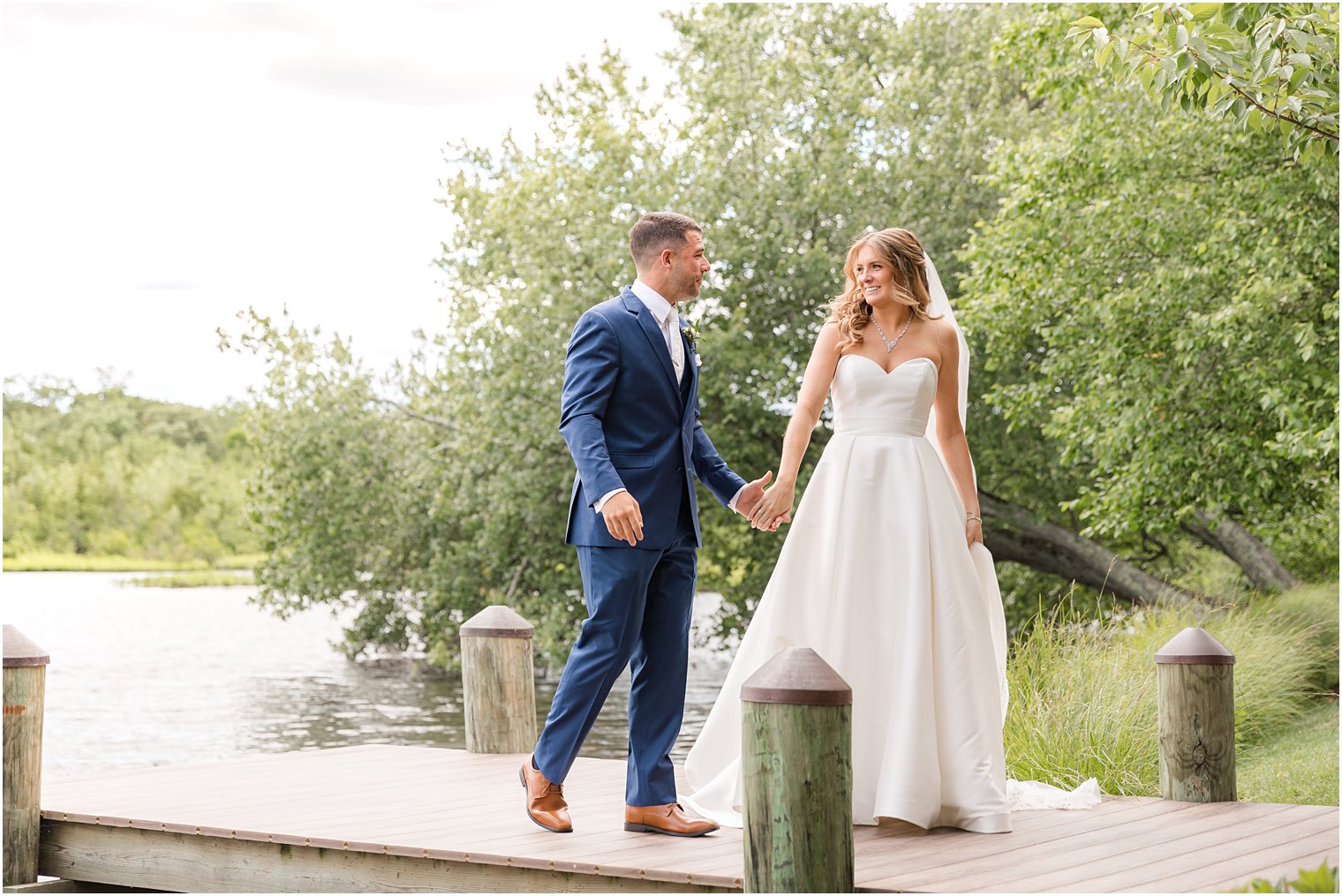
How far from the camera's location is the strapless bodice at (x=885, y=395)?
15.0 feet

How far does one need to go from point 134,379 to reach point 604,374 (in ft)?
234

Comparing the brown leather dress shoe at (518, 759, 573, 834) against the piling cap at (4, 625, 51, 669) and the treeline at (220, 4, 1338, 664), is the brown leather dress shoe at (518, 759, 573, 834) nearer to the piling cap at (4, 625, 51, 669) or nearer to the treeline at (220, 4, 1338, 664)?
the piling cap at (4, 625, 51, 669)

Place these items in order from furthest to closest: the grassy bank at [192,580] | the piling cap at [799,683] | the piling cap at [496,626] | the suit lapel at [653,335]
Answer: the grassy bank at [192,580] < the piling cap at [496,626] < the suit lapel at [653,335] < the piling cap at [799,683]

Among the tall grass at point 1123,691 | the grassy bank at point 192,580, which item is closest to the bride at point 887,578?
the tall grass at point 1123,691

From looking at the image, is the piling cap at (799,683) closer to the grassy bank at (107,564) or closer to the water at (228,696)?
the water at (228,696)

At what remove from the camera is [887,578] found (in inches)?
178

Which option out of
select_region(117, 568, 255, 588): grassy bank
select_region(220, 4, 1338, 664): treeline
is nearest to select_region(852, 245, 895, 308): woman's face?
select_region(220, 4, 1338, 664): treeline

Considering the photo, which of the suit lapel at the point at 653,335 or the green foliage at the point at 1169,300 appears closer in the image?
the suit lapel at the point at 653,335

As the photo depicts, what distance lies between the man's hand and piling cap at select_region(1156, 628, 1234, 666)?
2389 mm

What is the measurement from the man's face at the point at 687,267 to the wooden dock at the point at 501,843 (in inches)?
68.9

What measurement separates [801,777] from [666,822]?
116 cm

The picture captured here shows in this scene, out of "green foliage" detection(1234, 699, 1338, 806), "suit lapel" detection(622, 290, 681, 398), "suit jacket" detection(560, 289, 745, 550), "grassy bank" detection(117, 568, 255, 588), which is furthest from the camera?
"grassy bank" detection(117, 568, 255, 588)

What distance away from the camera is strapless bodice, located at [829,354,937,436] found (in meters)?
4.57

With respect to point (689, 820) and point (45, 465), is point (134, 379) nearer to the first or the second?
point (45, 465)
